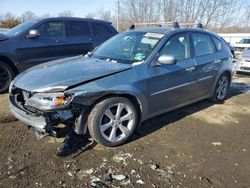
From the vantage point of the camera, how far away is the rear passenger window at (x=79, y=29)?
7.74 metres

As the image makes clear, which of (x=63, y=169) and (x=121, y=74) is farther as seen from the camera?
(x=121, y=74)

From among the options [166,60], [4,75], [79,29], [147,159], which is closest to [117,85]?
[166,60]

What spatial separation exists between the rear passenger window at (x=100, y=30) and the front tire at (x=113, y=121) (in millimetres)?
4518

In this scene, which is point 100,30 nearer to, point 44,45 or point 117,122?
point 44,45

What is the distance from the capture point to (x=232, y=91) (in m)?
7.55

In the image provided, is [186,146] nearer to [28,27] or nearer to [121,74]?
[121,74]

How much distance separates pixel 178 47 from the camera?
493 cm

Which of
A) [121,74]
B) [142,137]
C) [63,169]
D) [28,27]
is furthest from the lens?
[28,27]

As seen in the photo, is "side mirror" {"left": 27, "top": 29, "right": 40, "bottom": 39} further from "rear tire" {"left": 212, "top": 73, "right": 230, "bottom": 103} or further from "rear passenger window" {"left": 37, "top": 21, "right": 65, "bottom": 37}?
"rear tire" {"left": 212, "top": 73, "right": 230, "bottom": 103}

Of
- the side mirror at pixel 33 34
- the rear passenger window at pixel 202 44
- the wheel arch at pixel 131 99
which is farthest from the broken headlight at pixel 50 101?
the side mirror at pixel 33 34

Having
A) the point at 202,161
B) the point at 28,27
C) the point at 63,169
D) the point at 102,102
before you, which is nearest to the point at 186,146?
the point at 202,161

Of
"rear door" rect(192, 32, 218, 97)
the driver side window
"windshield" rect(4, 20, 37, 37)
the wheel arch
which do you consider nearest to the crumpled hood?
the wheel arch

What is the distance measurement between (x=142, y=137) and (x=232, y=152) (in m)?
1.32

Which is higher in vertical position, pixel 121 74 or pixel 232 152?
pixel 121 74
